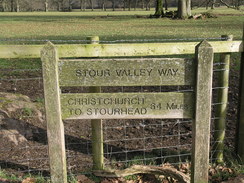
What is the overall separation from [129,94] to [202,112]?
81 centimetres

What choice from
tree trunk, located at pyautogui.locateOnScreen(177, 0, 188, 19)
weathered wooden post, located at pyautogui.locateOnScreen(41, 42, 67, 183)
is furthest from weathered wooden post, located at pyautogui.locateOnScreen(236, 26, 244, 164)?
tree trunk, located at pyautogui.locateOnScreen(177, 0, 188, 19)

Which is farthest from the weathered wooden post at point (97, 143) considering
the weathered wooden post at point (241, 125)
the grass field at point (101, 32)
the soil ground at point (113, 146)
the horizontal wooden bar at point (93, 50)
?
the weathered wooden post at point (241, 125)

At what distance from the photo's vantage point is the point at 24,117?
→ 5.43 m

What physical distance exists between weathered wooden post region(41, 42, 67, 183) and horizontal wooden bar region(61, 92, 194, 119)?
3.9 inches

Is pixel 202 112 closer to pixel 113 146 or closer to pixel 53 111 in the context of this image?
pixel 53 111

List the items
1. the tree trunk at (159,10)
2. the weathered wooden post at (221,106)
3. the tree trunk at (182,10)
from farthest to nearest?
1. the tree trunk at (159,10)
2. the tree trunk at (182,10)
3. the weathered wooden post at (221,106)

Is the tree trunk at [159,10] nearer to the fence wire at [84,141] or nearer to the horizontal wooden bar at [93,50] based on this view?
the fence wire at [84,141]

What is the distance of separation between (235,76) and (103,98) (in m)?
5.65

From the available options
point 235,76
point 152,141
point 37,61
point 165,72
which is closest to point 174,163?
point 152,141

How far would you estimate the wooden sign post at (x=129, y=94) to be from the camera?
3.28 metres

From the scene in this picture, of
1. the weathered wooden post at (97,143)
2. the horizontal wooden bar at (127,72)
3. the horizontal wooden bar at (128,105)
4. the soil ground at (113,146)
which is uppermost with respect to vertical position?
the horizontal wooden bar at (127,72)

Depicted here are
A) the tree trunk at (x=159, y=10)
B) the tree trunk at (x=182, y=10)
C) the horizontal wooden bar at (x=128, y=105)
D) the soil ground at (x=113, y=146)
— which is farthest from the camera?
the tree trunk at (x=159, y=10)

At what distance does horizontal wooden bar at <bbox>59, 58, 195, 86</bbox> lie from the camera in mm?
3287

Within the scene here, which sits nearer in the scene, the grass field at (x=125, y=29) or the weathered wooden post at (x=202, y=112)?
the weathered wooden post at (x=202, y=112)
